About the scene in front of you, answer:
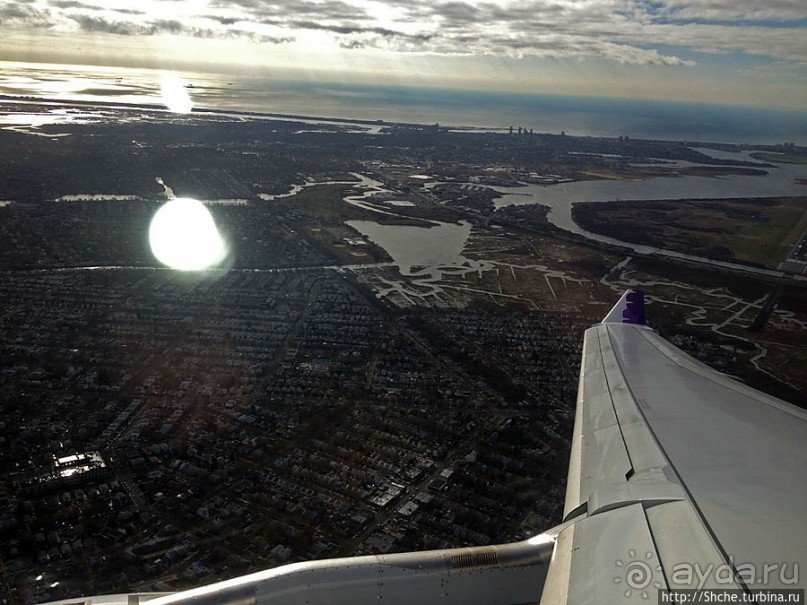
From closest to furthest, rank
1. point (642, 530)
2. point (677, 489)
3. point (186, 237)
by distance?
1. point (642, 530)
2. point (677, 489)
3. point (186, 237)

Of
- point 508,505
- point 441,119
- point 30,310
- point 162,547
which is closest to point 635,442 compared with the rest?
point 508,505

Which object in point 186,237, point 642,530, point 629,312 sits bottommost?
point 186,237

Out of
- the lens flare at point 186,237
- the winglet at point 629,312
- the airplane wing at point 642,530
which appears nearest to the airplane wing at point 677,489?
the airplane wing at point 642,530

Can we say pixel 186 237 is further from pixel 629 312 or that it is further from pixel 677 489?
pixel 677 489

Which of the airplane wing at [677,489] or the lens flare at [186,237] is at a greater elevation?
the airplane wing at [677,489]

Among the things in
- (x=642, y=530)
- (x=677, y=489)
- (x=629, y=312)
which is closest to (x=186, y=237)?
(x=629, y=312)

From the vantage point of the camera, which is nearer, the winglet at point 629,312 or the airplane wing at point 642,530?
the airplane wing at point 642,530

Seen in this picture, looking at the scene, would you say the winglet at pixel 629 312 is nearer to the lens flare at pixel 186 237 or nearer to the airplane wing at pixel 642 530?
the airplane wing at pixel 642 530

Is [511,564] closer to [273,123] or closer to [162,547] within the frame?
[162,547]
